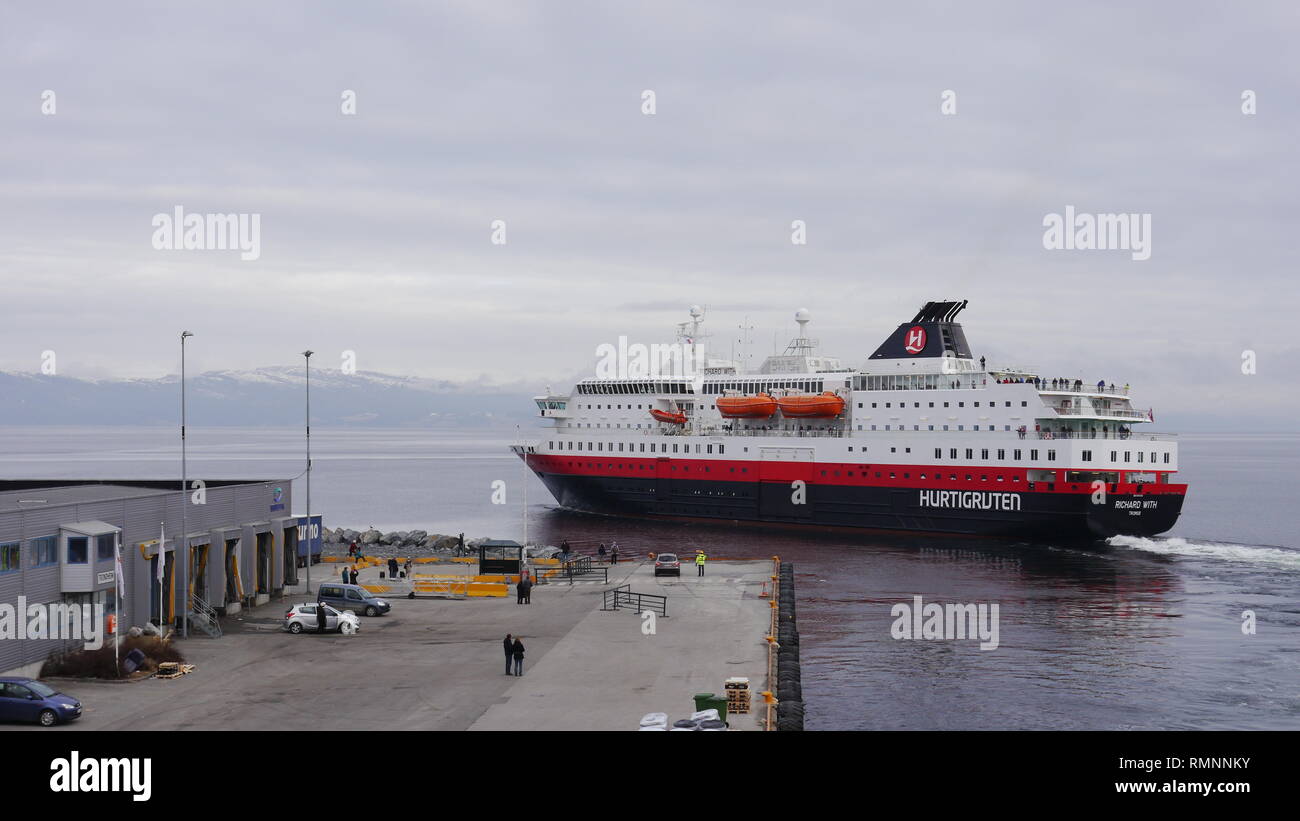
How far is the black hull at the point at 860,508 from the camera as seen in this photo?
62688 millimetres

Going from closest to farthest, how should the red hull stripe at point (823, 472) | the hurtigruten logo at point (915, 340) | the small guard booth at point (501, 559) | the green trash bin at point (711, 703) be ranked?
the green trash bin at point (711, 703) < the small guard booth at point (501, 559) < the red hull stripe at point (823, 472) < the hurtigruten logo at point (915, 340)

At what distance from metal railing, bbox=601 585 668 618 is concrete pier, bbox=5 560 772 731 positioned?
1.45 ft

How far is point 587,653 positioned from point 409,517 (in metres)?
69.1

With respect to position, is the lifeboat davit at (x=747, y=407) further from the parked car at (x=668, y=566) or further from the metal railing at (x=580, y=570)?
the parked car at (x=668, y=566)

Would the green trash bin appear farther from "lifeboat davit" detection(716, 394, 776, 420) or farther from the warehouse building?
"lifeboat davit" detection(716, 394, 776, 420)

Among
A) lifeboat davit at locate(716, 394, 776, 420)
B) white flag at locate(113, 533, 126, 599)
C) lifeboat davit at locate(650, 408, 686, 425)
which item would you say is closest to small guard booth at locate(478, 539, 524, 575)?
white flag at locate(113, 533, 126, 599)

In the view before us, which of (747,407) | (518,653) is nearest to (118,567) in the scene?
Answer: (518,653)

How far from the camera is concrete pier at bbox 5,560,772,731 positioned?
78.0 ft

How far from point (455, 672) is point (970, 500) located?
44.1 m

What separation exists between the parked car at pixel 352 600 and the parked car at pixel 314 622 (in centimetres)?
345

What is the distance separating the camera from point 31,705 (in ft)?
73.5

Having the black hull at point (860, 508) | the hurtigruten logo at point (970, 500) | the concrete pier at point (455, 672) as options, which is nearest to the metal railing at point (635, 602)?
Answer: the concrete pier at point (455, 672)

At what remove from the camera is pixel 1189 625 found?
42719 mm
